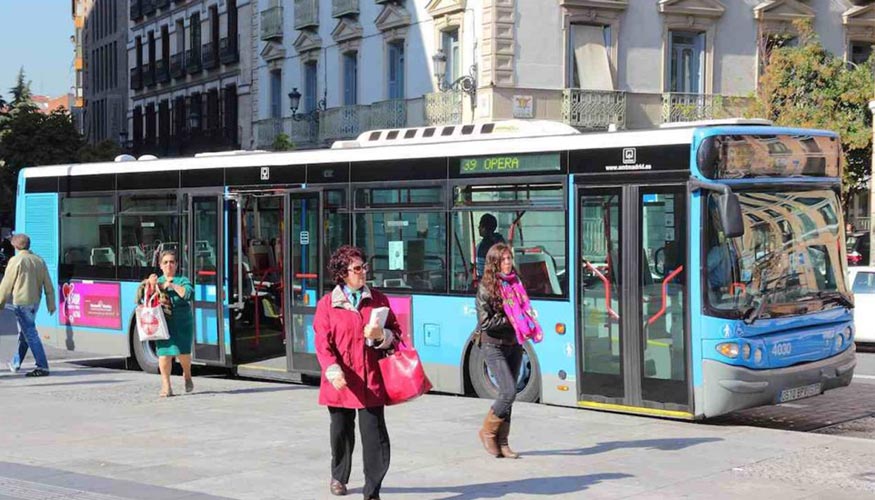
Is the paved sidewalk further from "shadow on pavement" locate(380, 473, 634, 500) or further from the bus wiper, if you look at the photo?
the bus wiper

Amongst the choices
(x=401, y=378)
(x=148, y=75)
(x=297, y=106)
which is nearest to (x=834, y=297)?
(x=401, y=378)

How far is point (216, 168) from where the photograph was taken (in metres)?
16.6

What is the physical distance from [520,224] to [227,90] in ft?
115

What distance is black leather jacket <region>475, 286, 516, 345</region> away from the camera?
10070 millimetres

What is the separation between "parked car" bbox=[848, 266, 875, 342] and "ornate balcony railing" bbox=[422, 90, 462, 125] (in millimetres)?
13320

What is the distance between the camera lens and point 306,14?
3997 cm

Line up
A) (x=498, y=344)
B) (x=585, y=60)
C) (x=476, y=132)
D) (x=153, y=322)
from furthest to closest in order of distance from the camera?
(x=585, y=60)
(x=476, y=132)
(x=153, y=322)
(x=498, y=344)

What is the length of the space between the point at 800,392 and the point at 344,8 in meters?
27.8

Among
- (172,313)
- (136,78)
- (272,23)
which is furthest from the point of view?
(136,78)

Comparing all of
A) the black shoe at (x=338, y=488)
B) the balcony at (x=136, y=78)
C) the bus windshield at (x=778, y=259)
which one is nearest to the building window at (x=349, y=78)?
the balcony at (x=136, y=78)

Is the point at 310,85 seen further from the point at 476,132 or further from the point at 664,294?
the point at 664,294

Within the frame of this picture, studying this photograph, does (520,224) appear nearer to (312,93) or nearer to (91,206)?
(91,206)

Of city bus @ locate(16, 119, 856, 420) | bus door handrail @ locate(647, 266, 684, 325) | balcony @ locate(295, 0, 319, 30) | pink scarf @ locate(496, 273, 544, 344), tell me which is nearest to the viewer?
pink scarf @ locate(496, 273, 544, 344)

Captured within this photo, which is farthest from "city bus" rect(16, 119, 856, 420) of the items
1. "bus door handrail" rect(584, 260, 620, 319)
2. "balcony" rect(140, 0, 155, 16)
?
"balcony" rect(140, 0, 155, 16)
